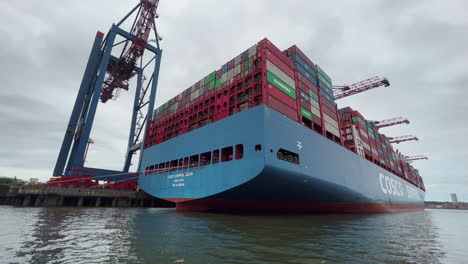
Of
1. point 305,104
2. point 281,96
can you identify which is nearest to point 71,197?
point 281,96

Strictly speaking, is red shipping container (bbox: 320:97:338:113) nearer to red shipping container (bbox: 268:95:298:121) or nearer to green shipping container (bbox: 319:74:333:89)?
green shipping container (bbox: 319:74:333:89)

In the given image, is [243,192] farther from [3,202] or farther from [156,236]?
[3,202]

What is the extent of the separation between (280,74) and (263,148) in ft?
25.2

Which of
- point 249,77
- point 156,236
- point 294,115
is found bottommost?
point 156,236

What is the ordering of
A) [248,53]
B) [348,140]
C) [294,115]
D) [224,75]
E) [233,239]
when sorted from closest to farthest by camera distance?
[233,239] < [294,115] < [248,53] < [224,75] < [348,140]

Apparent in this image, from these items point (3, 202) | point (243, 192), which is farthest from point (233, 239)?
point (3, 202)

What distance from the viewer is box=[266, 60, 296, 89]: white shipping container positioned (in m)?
17.5

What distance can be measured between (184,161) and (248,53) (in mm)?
11587

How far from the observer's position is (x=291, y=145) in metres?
15.8

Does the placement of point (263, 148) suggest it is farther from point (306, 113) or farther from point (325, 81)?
point (325, 81)

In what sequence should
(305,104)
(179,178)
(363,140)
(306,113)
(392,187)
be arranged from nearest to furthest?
(306,113), (179,178), (305,104), (363,140), (392,187)

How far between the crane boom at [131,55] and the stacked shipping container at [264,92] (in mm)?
12681

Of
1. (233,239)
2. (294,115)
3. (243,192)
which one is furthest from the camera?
(294,115)

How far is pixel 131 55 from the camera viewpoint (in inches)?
1319
